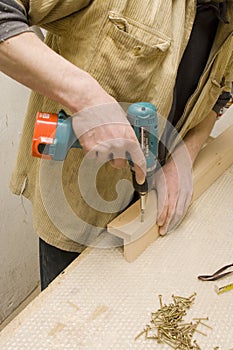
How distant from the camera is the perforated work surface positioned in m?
0.68

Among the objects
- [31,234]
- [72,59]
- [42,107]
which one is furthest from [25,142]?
[31,234]

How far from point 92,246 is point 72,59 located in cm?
32

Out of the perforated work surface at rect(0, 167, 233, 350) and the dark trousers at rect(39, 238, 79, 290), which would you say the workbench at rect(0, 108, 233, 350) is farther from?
the dark trousers at rect(39, 238, 79, 290)

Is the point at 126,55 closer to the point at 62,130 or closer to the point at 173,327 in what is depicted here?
the point at 62,130

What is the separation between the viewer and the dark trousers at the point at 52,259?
956 mm

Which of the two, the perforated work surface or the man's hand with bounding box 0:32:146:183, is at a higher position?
the man's hand with bounding box 0:32:146:183

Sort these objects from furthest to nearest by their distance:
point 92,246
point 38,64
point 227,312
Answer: point 92,246 < point 227,312 < point 38,64

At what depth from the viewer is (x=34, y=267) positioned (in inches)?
60.4

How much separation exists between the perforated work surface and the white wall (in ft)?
1.70

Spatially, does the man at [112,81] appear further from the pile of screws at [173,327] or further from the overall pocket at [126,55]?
the pile of screws at [173,327]

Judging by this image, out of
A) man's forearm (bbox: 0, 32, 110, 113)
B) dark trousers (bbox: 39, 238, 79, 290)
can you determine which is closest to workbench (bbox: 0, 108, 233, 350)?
dark trousers (bbox: 39, 238, 79, 290)

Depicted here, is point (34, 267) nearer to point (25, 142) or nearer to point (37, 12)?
point (25, 142)

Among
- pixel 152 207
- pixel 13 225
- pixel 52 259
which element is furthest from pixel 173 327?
pixel 13 225

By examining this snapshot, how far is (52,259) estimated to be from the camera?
38.6 inches
